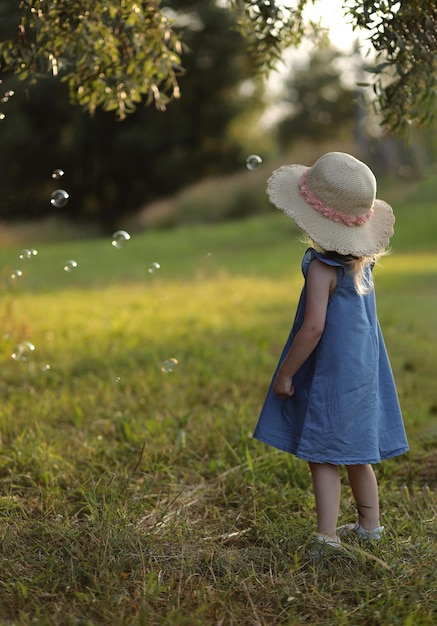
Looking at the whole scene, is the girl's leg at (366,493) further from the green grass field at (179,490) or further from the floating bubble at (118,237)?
the floating bubble at (118,237)

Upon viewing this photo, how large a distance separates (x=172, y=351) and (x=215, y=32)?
1978 cm

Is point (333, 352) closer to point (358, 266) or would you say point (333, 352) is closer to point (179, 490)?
point (358, 266)

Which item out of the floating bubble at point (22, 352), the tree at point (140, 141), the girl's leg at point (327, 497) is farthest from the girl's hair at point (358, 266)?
the tree at point (140, 141)

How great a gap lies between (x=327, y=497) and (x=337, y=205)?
104 centimetres

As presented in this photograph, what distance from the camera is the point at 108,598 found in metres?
2.38

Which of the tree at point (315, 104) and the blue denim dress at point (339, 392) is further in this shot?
the tree at point (315, 104)

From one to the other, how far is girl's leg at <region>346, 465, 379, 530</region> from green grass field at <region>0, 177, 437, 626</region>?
0.42ft

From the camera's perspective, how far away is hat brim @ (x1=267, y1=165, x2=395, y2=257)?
279 centimetres

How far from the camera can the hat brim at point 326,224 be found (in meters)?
2.79

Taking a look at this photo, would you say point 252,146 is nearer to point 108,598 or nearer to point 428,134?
point 428,134

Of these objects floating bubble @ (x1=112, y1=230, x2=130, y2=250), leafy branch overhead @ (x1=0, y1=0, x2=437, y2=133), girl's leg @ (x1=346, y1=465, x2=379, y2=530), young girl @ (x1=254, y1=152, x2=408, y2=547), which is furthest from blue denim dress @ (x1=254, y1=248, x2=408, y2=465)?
floating bubble @ (x1=112, y1=230, x2=130, y2=250)

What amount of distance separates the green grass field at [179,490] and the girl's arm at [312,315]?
567mm

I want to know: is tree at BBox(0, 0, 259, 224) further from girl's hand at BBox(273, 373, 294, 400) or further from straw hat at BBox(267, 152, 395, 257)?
girl's hand at BBox(273, 373, 294, 400)

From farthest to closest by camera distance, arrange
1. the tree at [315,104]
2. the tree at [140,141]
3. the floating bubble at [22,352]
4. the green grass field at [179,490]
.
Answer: the tree at [315,104] → the tree at [140,141] → the floating bubble at [22,352] → the green grass field at [179,490]
